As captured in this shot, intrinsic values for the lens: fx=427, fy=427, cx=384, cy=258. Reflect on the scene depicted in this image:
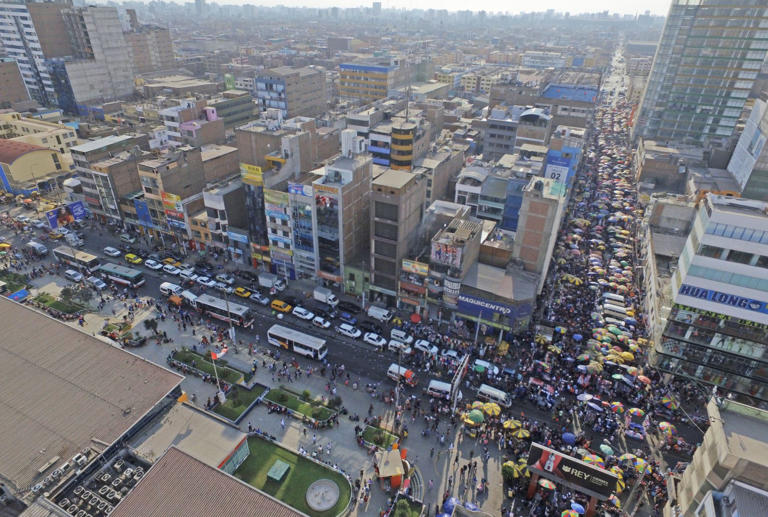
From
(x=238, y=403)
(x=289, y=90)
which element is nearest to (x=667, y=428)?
(x=238, y=403)

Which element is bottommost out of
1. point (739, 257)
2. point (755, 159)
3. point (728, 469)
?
point (728, 469)

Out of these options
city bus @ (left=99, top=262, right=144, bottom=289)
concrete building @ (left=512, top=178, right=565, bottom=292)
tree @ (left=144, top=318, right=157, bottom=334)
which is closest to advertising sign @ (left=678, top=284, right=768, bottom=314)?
concrete building @ (left=512, top=178, right=565, bottom=292)

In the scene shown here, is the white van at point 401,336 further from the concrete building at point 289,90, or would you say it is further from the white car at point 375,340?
the concrete building at point 289,90

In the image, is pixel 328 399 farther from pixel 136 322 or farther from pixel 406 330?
pixel 136 322

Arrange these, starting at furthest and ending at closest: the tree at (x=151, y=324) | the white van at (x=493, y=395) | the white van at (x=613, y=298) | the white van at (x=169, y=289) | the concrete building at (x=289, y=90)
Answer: the concrete building at (x=289, y=90)
the white van at (x=169, y=289)
the white van at (x=613, y=298)
the tree at (x=151, y=324)
the white van at (x=493, y=395)

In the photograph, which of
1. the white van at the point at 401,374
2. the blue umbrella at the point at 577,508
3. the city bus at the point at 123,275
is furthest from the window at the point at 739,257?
the city bus at the point at 123,275

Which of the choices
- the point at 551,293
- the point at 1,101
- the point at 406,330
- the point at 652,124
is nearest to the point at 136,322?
the point at 406,330

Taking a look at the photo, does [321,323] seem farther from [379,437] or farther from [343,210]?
[379,437]
